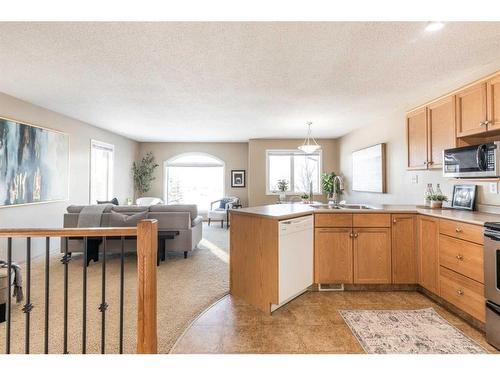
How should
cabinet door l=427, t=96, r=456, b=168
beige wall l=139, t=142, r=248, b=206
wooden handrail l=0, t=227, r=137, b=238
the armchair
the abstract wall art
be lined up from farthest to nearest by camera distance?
beige wall l=139, t=142, r=248, b=206
the armchair
the abstract wall art
cabinet door l=427, t=96, r=456, b=168
wooden handrail l=0, t=227, r=137, b=238

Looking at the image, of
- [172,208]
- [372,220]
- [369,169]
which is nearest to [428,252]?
[372,220]

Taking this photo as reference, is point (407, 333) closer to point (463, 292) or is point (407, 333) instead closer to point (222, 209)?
point (463, 292)

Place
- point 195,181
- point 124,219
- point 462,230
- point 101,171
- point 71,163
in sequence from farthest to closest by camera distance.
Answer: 1. point 195,181
2. point 101,171
3. point 71,163
4. point 124,219
5. point 462,230

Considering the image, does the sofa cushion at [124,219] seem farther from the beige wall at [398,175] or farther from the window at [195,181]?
the beige wall at [398,175]

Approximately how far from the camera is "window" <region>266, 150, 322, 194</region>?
705 centimetres

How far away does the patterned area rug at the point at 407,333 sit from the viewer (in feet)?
6.05

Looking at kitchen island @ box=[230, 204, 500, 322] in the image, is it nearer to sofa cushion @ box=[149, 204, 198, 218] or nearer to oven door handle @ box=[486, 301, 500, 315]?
oven door handle @ box=[486, 301, 500, 315]

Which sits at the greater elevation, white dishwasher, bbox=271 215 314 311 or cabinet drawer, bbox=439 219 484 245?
cabinet drawer, bbox=439 219 484 245

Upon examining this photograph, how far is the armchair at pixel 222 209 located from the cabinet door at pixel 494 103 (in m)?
5.44

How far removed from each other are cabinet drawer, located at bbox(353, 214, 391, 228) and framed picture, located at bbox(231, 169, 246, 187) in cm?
511

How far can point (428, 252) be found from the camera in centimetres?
260

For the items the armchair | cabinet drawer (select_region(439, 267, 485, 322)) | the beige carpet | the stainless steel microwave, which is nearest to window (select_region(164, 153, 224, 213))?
the armchair

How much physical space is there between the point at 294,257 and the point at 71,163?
463cm
